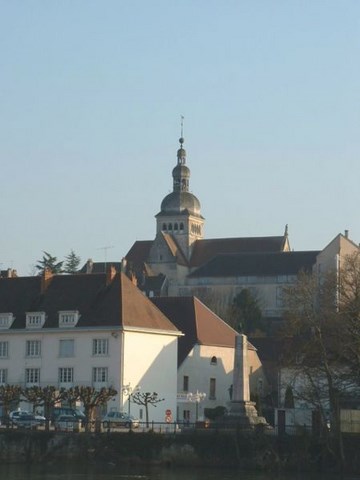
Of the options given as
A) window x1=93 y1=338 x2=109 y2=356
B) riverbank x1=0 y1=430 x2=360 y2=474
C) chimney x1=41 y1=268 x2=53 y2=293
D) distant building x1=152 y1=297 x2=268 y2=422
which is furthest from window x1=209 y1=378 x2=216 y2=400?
riverbank x1=0 y1=430 x2=360 y2=474

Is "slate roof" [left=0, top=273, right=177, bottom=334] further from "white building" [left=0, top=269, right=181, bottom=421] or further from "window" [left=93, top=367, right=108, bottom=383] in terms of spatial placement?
"window" [left=93, top=367, right=108, bottom=383]

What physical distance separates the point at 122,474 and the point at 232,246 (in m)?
136

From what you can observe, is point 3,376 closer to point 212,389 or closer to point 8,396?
point 8,396

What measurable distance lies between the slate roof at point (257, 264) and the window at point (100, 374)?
310ft

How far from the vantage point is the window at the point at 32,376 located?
77062mm

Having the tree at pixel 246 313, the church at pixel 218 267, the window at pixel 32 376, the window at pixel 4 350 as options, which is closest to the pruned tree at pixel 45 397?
the window at pixel 32 376

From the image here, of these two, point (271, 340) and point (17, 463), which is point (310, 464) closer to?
point (17, 463)

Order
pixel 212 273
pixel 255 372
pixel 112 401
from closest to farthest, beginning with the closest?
pixel 112 401, pixel 255 372, pixel 212 273

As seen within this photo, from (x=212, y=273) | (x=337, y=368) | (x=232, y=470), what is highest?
(x=212, y=273)

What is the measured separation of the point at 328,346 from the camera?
6362 cm

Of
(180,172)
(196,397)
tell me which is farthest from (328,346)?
(180,172)

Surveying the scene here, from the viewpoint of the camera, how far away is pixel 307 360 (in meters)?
63.0

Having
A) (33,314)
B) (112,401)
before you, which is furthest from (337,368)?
(33,314)

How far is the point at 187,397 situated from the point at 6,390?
16118 mm
